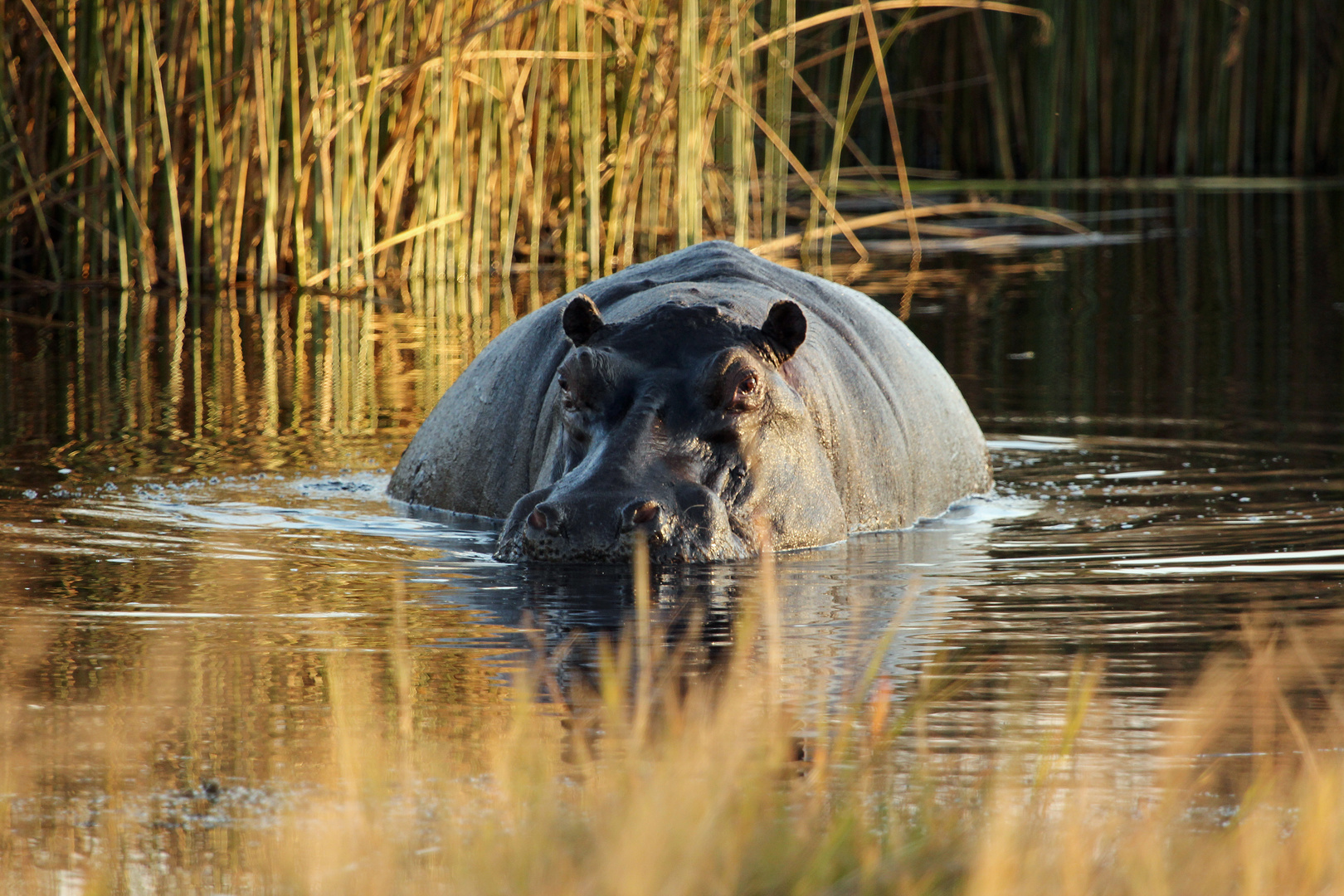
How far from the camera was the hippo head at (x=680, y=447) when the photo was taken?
473 centimetres

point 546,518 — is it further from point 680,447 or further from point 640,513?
point 680,447

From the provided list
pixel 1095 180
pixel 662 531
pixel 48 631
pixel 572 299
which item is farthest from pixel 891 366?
pixel 1095 180

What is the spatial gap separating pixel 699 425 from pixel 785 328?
462 mm

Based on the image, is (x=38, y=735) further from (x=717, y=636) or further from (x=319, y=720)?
(x=717, y=636)

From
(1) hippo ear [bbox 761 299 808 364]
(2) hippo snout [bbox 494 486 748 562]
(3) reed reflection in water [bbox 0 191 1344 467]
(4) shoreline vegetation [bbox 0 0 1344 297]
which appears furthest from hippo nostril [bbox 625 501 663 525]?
(4) shoreline vegetation [bbox 0 0 1344 297]

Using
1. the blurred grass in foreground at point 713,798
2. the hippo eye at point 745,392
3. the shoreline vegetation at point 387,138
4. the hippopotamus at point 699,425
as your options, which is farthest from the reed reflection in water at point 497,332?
the blurred grass in foreground at point 713,798

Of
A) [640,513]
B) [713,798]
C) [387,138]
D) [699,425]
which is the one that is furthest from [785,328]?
[387,138]

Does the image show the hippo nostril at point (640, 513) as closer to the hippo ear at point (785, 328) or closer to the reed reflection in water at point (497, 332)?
the hippo ear at point (785, 328)

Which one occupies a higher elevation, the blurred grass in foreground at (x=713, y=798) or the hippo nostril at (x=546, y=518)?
the hippo nostril at (x=546, y=518)

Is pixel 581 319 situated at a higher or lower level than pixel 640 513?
higher

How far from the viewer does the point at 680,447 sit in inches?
197

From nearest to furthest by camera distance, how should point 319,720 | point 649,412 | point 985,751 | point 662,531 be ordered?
1. point 985,751
2. point 319,720
3. point 662,531
4. point 649,412

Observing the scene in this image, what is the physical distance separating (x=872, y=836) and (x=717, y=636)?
166cm

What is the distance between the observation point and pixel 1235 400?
308 inches
